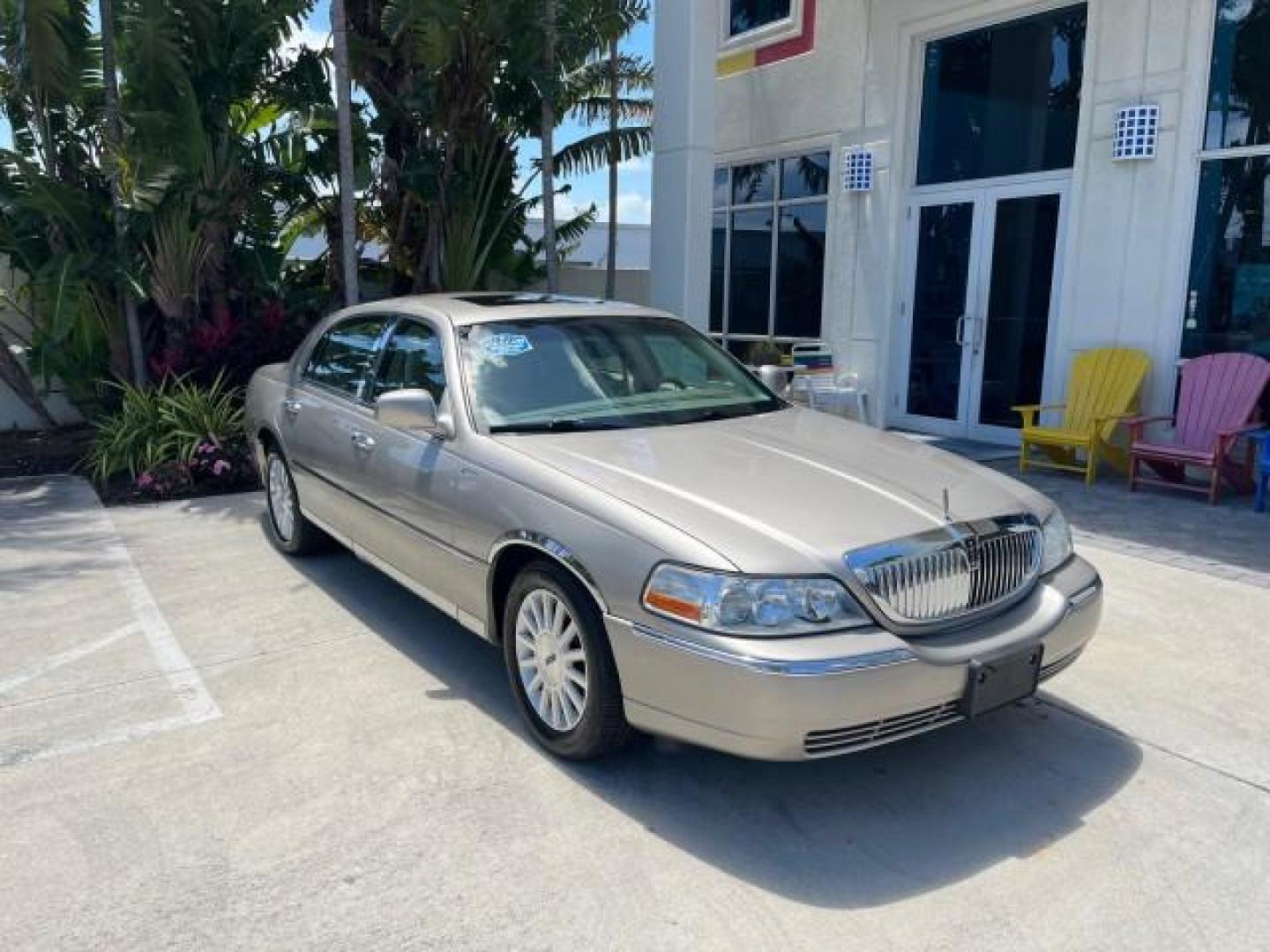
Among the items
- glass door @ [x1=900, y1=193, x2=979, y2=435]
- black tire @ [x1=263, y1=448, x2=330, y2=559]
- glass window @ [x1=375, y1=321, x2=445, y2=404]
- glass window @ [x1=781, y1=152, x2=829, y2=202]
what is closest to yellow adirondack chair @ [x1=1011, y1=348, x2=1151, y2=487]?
glass door @ [x1=900, y1=193, x2=979, y2=435]

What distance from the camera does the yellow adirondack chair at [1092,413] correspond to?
7.98 m

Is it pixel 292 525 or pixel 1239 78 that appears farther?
pixel 1239 78

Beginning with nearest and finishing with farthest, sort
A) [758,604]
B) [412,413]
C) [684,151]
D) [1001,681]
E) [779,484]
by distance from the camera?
[758,604], [1001,681], [779,484], [412,413], [684,151]

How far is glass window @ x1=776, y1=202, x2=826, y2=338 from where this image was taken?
453 inches

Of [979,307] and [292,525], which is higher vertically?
[979,307]

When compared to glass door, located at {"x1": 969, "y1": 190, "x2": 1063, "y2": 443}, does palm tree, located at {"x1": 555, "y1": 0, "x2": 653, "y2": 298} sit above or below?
above

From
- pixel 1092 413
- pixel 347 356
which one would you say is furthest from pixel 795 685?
pixel 1092 413

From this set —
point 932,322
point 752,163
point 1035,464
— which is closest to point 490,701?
point 1035,464

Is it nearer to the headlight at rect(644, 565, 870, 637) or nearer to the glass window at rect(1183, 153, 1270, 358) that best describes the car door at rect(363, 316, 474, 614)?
the headlight at rect(644, 565, 870, 637)

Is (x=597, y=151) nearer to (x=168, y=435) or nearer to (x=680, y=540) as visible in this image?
(x=168, y=435)

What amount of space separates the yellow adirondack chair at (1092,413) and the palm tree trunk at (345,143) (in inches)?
245

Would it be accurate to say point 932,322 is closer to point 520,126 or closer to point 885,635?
point 520,126

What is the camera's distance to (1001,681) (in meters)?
3.12

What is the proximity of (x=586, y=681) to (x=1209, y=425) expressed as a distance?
20.9 ft
